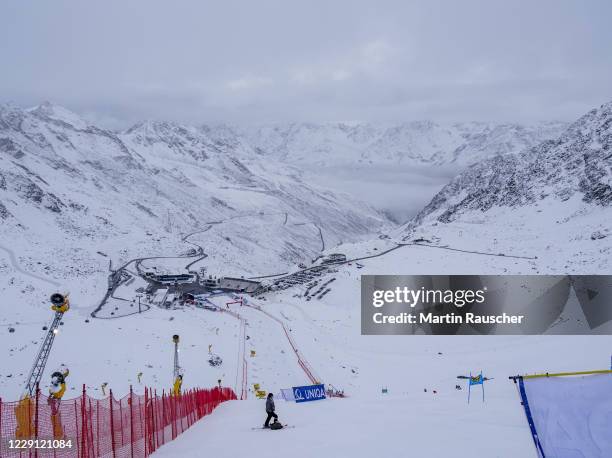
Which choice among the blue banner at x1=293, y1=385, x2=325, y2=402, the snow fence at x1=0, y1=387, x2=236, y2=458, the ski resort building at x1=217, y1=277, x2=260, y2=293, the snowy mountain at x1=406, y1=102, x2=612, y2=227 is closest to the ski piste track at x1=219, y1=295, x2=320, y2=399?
the blue banner at x1=293, y1=385, x2=325, y2=402

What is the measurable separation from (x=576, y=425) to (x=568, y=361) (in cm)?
2371

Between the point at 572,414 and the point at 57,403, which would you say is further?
the point at 57,403

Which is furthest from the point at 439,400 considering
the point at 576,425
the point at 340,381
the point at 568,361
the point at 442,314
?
the point at 442,314

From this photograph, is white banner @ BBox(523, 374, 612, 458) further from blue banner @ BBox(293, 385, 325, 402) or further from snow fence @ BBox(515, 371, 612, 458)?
blue banner @ BBox(293, 385, 325, 402)

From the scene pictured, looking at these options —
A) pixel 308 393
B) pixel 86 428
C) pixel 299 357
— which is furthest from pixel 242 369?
pixel 86 428

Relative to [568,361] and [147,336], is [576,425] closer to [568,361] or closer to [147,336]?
[568,361]

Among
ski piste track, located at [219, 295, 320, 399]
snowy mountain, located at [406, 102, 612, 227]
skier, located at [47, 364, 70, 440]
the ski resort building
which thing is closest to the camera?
skier, located at [47, 364, 70, 440]

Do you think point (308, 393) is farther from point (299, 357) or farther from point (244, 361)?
point (299, 357)

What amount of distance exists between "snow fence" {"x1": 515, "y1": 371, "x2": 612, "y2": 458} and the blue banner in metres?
16.2

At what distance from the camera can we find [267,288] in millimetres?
92062

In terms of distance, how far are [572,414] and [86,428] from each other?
9.59 metres

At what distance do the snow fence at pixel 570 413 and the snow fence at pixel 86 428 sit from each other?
8477mm

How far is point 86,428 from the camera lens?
1080 cm

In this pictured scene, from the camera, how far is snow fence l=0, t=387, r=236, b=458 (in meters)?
10.1
